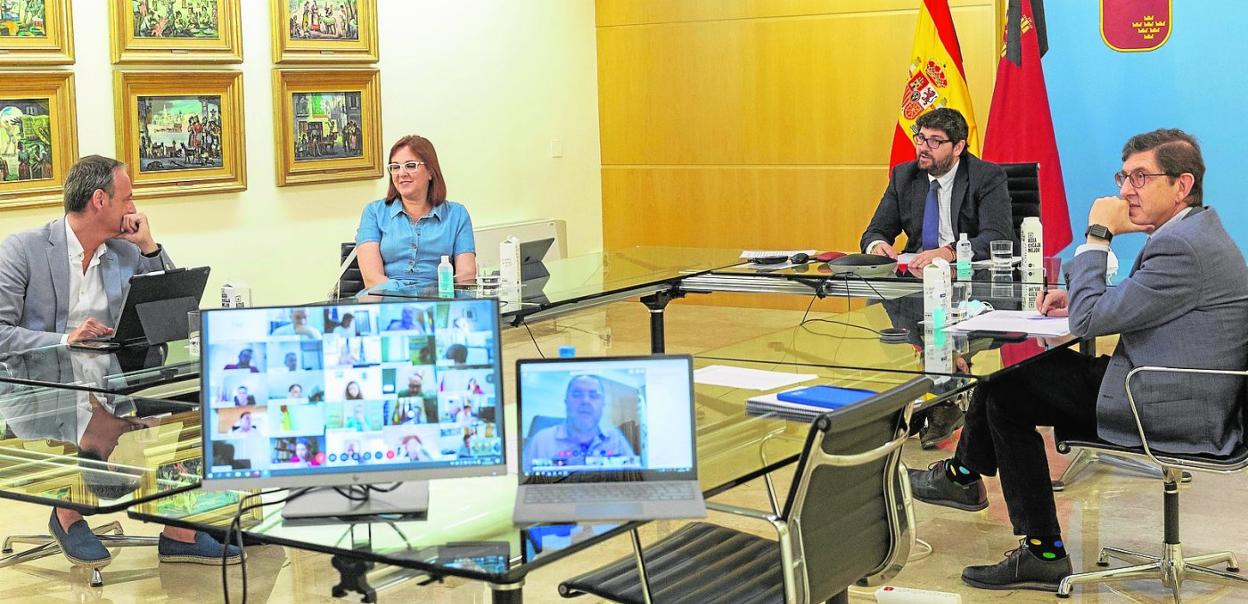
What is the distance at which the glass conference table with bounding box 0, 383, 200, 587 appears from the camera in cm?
249

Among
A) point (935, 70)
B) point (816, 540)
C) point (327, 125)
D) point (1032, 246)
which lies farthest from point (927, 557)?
point (327, 125)

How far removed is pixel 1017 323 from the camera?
3.75m

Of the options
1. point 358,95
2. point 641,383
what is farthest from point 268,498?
point 358,95

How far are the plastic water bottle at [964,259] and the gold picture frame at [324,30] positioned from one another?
3.65 m

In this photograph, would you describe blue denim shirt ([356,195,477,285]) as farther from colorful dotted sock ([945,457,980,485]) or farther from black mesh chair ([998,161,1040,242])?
black mesh chair ([998,161,1040,242])

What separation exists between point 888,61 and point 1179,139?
4546 millimetres

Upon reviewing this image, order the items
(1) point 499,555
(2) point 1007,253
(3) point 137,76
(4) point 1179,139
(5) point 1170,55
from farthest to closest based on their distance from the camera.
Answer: (5) point 1170,55, (3) point 137,76, (2) point 1007,253, (4) point 1179,139, (1) point 499,555

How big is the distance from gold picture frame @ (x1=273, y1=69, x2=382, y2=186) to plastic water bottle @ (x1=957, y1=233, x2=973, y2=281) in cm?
361

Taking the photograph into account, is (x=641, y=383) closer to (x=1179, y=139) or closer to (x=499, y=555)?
(x=499, y=555)

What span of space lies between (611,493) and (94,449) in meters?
1.18

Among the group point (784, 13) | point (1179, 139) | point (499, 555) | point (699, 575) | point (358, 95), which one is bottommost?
point (699, 575)

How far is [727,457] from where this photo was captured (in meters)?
2.57

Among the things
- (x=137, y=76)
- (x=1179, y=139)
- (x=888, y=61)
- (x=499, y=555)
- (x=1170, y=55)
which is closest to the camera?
(x=499, y=555)

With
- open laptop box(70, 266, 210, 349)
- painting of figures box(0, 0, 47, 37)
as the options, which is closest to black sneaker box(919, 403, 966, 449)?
open laptop box(70, 266, 210, 349)
